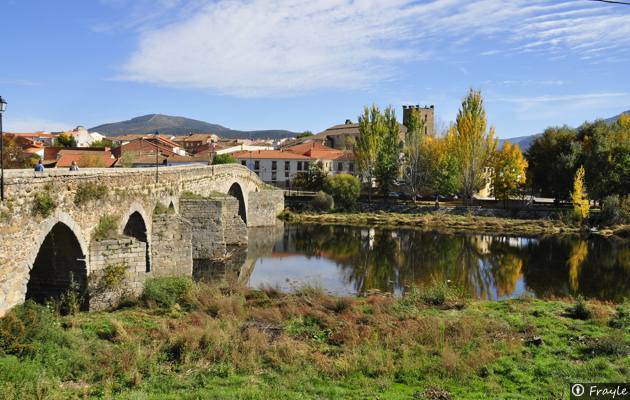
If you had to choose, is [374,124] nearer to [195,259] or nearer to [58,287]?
[195,259]

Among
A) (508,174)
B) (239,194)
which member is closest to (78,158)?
(239,194)

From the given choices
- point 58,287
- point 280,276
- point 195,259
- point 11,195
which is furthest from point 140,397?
point 195,259

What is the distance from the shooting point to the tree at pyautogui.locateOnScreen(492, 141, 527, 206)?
50.5 metres

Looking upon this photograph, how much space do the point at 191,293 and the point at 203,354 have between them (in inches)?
232

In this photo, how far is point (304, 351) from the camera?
40.1 ft

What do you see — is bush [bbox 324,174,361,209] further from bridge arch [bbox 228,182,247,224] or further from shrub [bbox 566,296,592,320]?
shrub [bbox 566,296,592,320]

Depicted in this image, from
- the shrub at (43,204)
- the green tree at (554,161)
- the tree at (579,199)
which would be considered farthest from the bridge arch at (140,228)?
the green tree at (554,161)

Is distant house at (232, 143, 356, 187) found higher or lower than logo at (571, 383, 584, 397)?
higher

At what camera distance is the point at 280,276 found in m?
25.9

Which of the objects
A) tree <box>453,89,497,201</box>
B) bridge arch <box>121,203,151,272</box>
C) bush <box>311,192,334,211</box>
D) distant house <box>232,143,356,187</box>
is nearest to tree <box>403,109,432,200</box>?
tree <box>453,89,497,201</box>

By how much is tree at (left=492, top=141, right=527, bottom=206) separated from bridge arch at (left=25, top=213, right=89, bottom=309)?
1674 inches

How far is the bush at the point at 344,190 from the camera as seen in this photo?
53.6m

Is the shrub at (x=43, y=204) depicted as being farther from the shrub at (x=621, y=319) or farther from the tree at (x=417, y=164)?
the tree at (x=417, y=164)

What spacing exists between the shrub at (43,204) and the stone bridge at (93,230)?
0.08 ft
